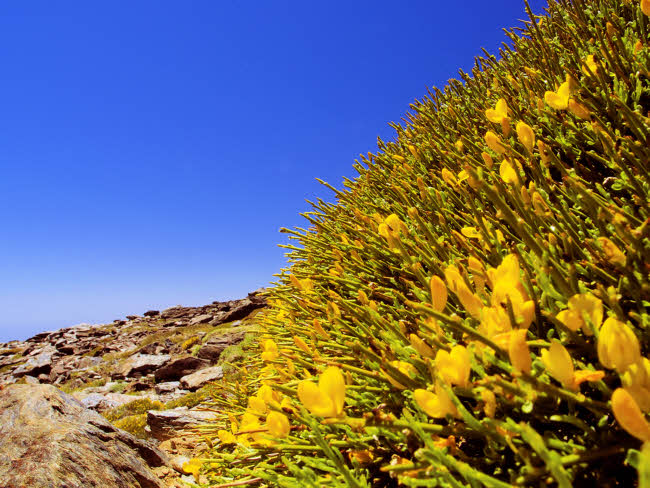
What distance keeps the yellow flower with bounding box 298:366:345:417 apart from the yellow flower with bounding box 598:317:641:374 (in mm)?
368

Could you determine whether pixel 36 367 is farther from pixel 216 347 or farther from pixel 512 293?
pixel 512 293

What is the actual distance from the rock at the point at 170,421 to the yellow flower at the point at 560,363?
4641mm

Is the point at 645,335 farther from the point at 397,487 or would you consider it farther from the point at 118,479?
the point at 118,479

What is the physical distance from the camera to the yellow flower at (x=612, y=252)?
0.54 meters

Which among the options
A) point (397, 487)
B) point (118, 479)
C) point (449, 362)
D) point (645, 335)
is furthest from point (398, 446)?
point (118, 479)

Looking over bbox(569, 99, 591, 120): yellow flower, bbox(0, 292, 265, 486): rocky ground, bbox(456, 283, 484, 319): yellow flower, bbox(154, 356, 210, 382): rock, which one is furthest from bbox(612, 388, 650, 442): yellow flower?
bbox(154, 356, 210, 382): rock

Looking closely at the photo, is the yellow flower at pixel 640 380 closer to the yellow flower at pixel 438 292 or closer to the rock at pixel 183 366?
the yellow flower at pixel 438 292

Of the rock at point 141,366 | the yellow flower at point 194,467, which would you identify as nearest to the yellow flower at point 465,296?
the yellow flower at point 194,467

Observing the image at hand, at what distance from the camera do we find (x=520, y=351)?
46 centimetres

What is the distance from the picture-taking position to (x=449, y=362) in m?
0.52

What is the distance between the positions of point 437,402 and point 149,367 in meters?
13.6

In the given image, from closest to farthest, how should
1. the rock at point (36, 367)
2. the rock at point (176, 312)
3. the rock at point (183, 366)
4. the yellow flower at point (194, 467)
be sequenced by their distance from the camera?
the yellow flower at point (194, 467) → the rock at point (183, 366) → the rock at point (36, 367) → the rock at point (176, 312)

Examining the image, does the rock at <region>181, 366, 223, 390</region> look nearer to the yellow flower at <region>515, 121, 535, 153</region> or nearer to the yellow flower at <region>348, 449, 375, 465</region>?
the yellow flower at <region>348, 449, 375, 465</region>

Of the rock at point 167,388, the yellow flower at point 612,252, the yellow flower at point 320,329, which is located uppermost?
the yellow flower at point 612,252
